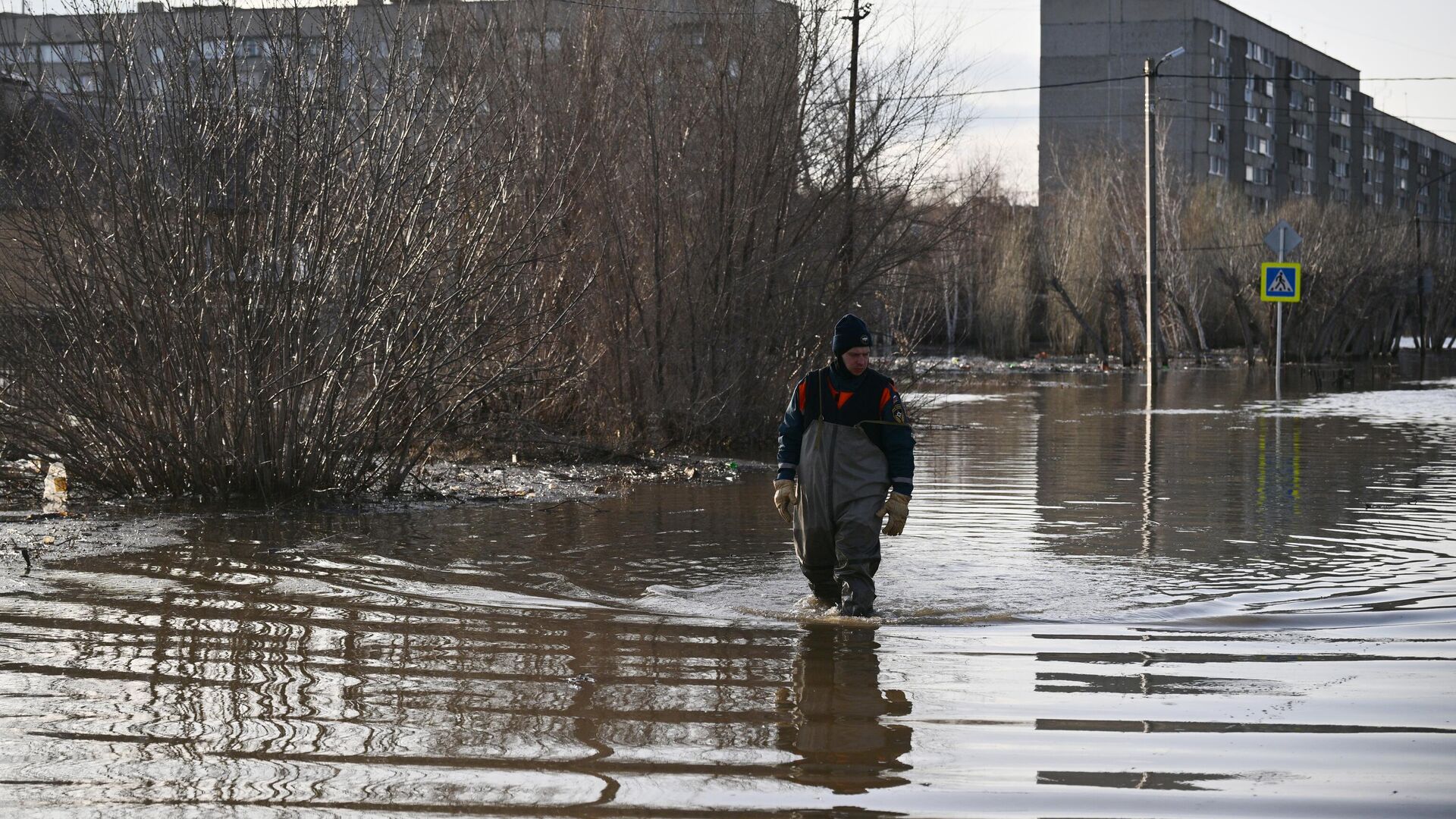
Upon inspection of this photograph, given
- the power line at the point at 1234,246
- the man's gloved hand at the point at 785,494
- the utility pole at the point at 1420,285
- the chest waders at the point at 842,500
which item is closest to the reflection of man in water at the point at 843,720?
the chest waders at the point at 842,500

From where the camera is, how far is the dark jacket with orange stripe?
327 inches

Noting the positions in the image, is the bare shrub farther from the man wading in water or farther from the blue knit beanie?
the blue knit beanie

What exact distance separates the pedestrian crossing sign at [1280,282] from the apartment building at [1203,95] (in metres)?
25.5

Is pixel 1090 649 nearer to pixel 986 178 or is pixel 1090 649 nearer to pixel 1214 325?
pixel 986 178

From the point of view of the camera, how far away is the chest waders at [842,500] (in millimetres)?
8211

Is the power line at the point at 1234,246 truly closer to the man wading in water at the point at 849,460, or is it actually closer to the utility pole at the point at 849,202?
the utility pole at the point at 849,202

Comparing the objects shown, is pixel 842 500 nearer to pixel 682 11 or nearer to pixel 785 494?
pixel 785 494

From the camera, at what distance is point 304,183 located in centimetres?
1217

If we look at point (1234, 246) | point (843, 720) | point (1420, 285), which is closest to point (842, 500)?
point (843, 720)

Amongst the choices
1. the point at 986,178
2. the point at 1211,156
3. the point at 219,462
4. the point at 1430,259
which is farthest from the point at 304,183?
the point at 1211,156

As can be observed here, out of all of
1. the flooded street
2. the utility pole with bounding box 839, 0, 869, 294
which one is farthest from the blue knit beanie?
the utility pole with bounding box 839, 0, 869, 294

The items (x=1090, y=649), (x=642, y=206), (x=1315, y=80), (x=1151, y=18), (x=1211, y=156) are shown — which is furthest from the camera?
(x=1315, y=80)

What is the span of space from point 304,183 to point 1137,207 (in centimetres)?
5022

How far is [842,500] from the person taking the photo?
8.34 meters
